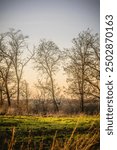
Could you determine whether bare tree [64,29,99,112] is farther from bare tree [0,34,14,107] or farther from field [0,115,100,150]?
bare tree [0,34,14,107]

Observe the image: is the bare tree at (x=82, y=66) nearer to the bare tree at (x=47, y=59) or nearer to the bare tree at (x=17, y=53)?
the bare tree at (x=47, y=59)

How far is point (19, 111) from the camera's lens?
2.76 metres

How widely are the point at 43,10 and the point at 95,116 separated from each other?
0.81 meters

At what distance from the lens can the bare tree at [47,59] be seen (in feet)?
8.93

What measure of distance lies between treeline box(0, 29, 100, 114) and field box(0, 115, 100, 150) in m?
0.08

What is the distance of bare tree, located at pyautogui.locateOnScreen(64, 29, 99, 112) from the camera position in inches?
106

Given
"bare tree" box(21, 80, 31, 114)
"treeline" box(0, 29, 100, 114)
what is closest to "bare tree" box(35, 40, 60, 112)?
"treeline" box(0, 29, 100, 114)

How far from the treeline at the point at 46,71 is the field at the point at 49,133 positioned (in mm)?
79

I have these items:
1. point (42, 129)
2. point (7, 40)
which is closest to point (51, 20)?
point (7, 40)

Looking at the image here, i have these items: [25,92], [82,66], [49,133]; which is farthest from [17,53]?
[49,133]

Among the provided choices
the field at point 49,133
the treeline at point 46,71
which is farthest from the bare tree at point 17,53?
the field at point 49,133

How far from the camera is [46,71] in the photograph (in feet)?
8.95

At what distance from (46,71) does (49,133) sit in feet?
1.39

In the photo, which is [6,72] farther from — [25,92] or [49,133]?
[49,133]
